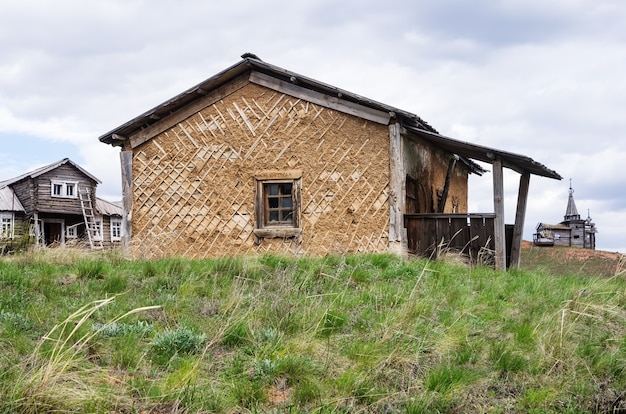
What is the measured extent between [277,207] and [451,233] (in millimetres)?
3568

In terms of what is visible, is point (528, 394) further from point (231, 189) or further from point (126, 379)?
point (231, 189)

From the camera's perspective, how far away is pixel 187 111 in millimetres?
12273

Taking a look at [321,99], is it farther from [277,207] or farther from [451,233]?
[451,233]

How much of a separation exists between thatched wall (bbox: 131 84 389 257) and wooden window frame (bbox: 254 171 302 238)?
0.11m

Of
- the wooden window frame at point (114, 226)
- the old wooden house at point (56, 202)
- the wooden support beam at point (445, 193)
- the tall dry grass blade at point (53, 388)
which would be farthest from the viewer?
the wooden window frame at point (114, 226)

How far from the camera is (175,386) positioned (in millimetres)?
3795

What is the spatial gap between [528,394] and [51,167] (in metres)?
30.6

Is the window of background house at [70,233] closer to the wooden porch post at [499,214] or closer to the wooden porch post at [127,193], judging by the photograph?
the wooden porch post at [127,193]

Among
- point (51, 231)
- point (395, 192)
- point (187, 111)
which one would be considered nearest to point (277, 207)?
point (395, 192)

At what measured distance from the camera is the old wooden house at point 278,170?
1093cm

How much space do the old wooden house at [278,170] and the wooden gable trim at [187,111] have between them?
22mm

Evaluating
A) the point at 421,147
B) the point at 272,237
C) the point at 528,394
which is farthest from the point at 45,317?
the point at 421,147

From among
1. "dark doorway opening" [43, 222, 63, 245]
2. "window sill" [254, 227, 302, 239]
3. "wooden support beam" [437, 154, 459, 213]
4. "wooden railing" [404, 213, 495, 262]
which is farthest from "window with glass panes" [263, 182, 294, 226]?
"dark doorway opening" [43, 222, 63, 245]

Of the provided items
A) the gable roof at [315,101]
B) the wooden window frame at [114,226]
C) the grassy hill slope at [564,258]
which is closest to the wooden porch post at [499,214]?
the gable roof at [315,101]
